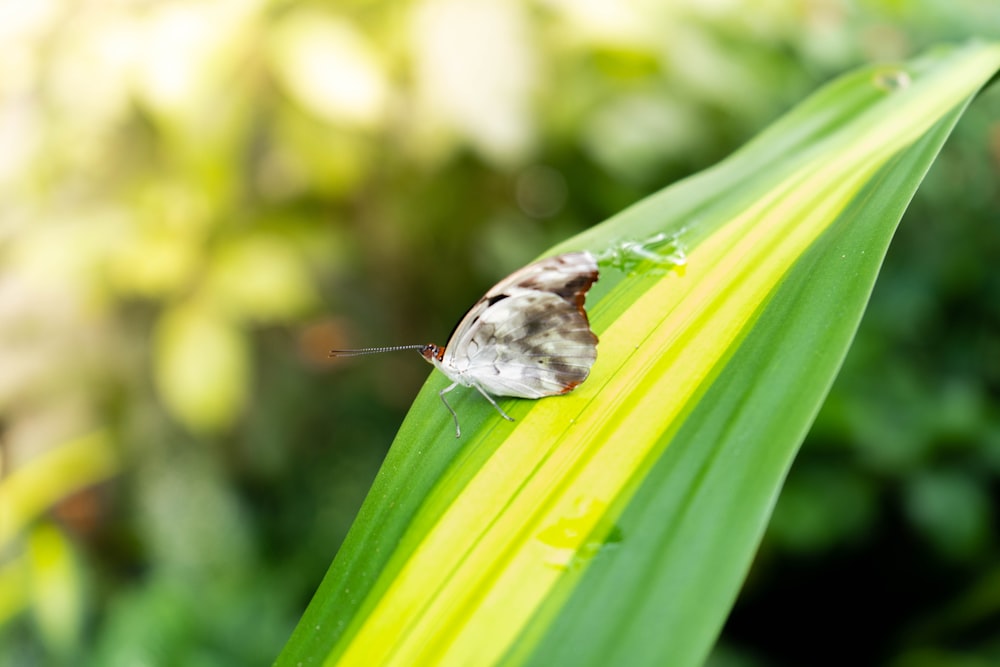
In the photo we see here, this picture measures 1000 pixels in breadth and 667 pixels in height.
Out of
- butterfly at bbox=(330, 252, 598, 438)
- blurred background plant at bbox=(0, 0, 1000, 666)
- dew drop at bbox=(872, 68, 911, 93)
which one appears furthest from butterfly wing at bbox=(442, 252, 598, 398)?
blurred background plant at bbox=(0, 0, 1000, 666)

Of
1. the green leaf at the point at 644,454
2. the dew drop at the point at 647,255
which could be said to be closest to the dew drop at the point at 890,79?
the green leaf at the point at 644,454

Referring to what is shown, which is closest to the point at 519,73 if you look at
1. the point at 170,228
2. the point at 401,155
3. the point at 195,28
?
the point at 401,155

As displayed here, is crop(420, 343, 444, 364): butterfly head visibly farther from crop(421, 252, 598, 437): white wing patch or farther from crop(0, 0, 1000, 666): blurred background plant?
crop(0, 0, 1000, 666): blurred background plant

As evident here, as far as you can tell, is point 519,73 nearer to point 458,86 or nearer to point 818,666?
point 458,86

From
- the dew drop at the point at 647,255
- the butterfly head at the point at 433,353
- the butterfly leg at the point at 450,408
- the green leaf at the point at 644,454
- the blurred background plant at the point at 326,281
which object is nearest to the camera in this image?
the green leaf at the point at 644,454

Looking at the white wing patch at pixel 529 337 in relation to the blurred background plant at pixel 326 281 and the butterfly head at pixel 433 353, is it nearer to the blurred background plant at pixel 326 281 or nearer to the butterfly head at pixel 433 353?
the butterfly head at pixel 433 353
